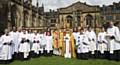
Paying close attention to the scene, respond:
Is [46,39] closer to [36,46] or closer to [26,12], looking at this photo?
[36,46]

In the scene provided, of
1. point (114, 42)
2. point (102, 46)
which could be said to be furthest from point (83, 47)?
point (114, 42)

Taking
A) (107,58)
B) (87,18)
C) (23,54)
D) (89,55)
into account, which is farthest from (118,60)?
(87,18)

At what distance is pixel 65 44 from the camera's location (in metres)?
20.2

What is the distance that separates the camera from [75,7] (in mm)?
82438

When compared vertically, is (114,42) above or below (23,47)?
above

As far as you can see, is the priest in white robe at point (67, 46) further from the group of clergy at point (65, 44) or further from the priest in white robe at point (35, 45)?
the priest in white robe at point (35, 45)

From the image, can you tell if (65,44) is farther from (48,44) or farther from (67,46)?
(48,44)

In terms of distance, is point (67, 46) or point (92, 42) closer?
point (92, 42)

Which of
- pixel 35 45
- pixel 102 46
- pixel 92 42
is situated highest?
pixel 92 42

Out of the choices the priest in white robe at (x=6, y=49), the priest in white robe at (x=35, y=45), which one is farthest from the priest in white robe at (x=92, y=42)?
the priest in white robe at (x=6, y=49)

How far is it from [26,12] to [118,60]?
48.1 metres

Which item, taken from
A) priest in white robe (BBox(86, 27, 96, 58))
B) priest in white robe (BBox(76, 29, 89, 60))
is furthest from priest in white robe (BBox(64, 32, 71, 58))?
priest in white robe (BBox(86, 27, 96, 58))

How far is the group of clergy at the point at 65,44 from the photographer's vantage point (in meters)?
17.6

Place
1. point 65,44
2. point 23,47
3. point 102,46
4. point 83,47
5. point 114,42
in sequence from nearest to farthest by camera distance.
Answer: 1. point 114,42
2. point 102,46
3. point 83,47
4. point 23,47
5. point 65,44
